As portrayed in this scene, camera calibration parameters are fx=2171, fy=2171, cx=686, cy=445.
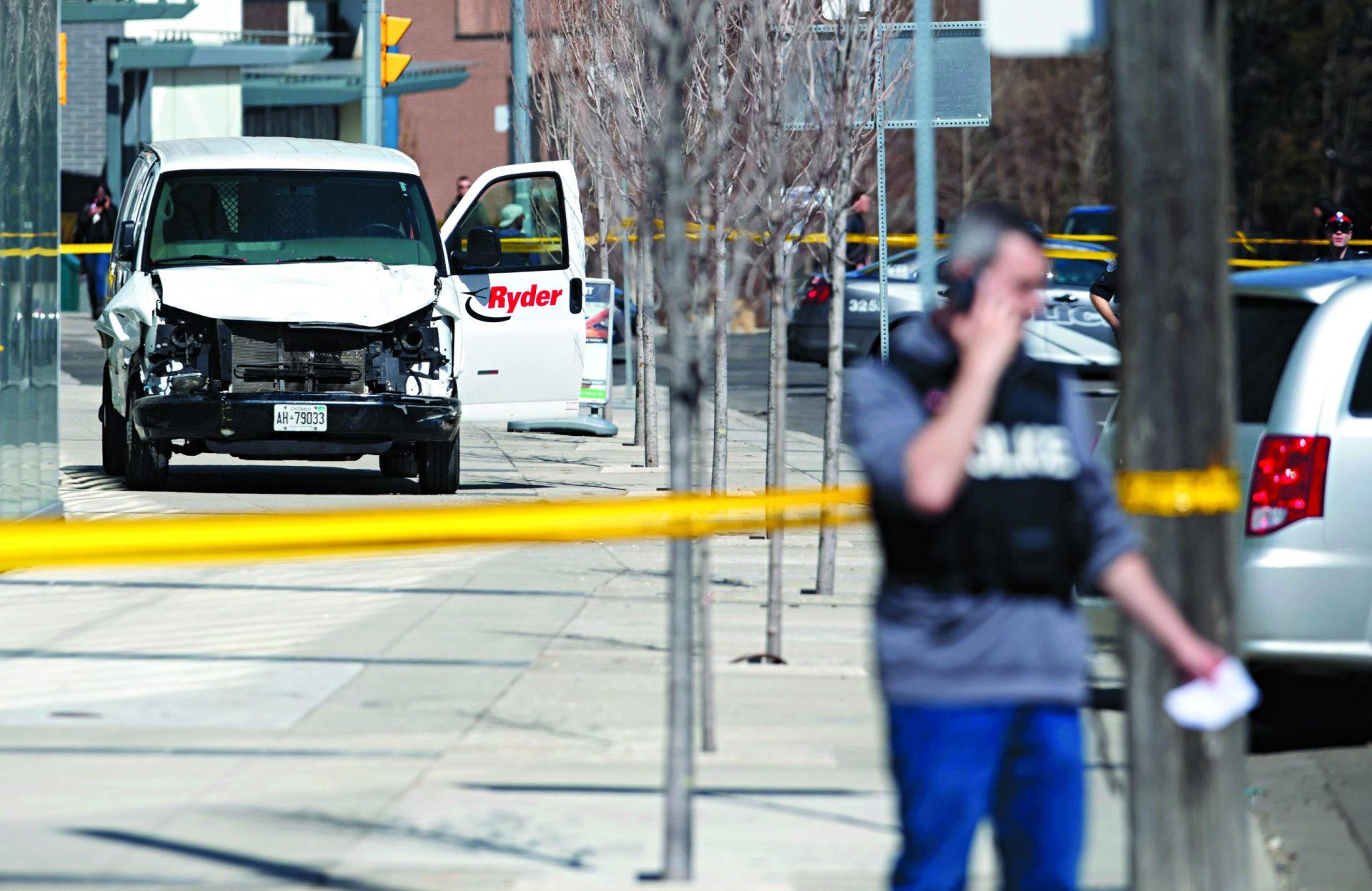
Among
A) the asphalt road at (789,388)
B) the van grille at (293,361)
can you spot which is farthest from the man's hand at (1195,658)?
the asphalt road at (789,388)

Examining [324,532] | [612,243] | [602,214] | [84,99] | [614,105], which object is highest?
[84,99]

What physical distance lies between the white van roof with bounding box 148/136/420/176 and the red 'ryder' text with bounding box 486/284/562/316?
1.00 m

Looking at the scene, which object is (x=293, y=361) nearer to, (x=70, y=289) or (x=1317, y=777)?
(x=1317, y=777)

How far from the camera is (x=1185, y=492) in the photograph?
4152mm

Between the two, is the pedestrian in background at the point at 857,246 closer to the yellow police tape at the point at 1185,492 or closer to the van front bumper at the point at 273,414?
the van front bumper at the point at 273,414

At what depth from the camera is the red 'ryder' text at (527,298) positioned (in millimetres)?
14125

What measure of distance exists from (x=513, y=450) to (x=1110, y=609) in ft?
32.4

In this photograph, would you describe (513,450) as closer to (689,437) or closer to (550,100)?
(550,100)

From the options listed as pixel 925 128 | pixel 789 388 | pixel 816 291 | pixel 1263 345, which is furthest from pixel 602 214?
pixel 1263 345

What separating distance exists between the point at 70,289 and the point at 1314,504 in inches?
1181

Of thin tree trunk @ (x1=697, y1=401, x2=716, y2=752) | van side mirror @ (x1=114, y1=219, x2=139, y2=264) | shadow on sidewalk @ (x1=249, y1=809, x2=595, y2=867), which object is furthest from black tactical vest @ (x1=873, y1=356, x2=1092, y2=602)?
van side mirror @ (x1=114, y1=219, x2=139, y2=264)

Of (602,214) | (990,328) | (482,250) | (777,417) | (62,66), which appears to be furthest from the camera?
(62,66)

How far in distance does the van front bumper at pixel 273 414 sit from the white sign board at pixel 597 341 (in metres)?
4.67

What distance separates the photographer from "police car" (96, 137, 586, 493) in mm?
12844
